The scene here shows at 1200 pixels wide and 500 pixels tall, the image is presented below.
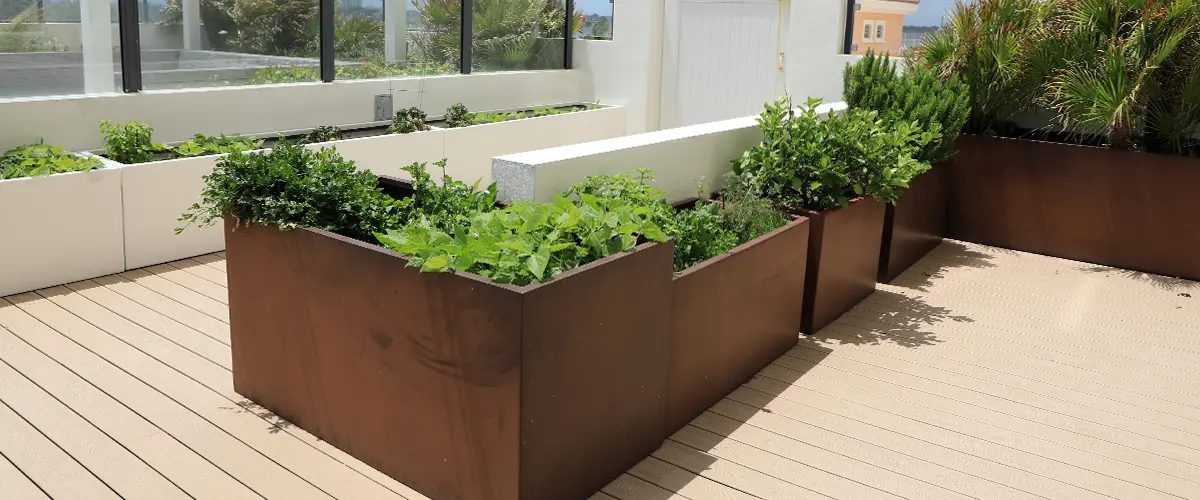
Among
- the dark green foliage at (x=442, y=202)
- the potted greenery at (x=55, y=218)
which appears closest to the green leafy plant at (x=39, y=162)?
the potted greenery at (x=55, y=218)

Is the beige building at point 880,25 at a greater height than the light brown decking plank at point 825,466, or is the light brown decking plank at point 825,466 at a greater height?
the beige building at point 880,25

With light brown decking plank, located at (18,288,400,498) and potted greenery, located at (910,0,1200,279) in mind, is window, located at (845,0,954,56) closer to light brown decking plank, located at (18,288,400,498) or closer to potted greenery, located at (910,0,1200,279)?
potted greenery, located at (910,0,1200,279)

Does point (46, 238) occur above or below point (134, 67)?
below

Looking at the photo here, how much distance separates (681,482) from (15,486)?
2435mm

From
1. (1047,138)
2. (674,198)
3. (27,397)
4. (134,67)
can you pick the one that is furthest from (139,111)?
(1047,138)

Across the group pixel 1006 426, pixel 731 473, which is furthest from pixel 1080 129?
pixel 731 473

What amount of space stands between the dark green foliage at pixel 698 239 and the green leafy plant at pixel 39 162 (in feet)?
12.2

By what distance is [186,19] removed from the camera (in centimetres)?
745

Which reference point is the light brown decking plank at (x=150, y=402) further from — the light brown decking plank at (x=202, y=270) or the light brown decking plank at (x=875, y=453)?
the light brown decking plank at (x=875, y=453)

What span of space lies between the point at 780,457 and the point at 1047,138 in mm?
4718

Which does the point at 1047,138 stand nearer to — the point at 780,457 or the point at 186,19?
the point at 780,457

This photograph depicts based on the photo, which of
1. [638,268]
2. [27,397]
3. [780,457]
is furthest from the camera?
[27,397]

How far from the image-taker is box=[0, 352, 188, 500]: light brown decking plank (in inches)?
146

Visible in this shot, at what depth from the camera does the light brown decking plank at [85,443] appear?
12.1 feet
